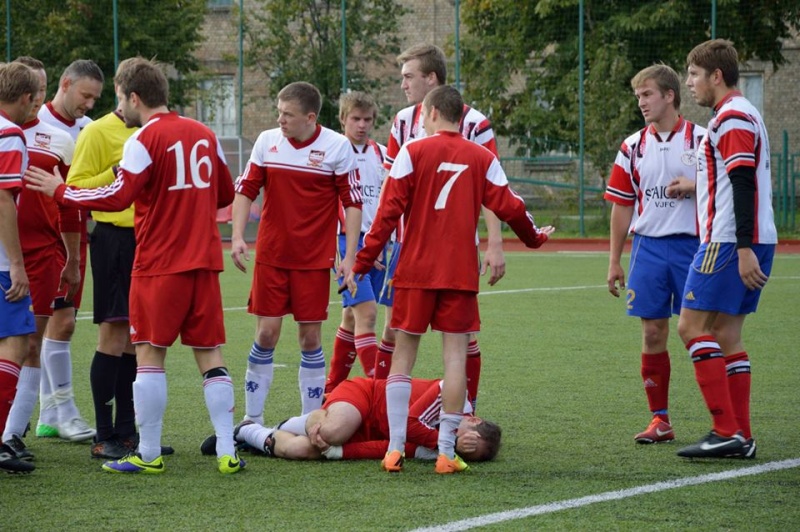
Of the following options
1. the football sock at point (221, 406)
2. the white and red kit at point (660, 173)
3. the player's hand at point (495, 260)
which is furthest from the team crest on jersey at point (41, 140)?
the white and red kit at point (660, 173)

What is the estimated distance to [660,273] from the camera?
6711 millimetres

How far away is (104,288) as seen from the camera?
6.39m

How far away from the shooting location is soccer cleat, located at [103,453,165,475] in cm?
583

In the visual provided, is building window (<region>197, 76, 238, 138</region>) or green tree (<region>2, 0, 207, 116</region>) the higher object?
green tree (<region>2, 0, 207, 116</region>)

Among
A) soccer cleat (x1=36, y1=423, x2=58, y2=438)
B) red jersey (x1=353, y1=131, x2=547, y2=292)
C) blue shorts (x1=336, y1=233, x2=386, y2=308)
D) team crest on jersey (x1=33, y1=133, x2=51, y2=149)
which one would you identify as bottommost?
soccer cleat (x1=36, y1=423, x2=58, y2=438)

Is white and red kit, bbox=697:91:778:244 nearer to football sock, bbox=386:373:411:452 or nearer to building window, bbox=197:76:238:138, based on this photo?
football sock, bbox=386:373:411:452

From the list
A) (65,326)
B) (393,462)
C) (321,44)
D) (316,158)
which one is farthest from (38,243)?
(321,44)

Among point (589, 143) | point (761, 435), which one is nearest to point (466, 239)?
point (761, 435)

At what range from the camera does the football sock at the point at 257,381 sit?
6.75 meters

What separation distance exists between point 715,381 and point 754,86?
31.6 metres

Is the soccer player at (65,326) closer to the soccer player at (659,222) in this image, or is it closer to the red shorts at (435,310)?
the red shorts at (435,310)

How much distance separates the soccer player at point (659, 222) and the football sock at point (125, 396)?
2.70 metres

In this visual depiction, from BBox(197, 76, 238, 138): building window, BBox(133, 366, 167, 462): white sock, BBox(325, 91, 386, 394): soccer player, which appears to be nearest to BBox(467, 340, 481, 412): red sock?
BBox(325, 91, 386, 394): soccer player

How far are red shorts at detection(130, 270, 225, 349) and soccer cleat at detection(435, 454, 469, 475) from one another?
1.22m
